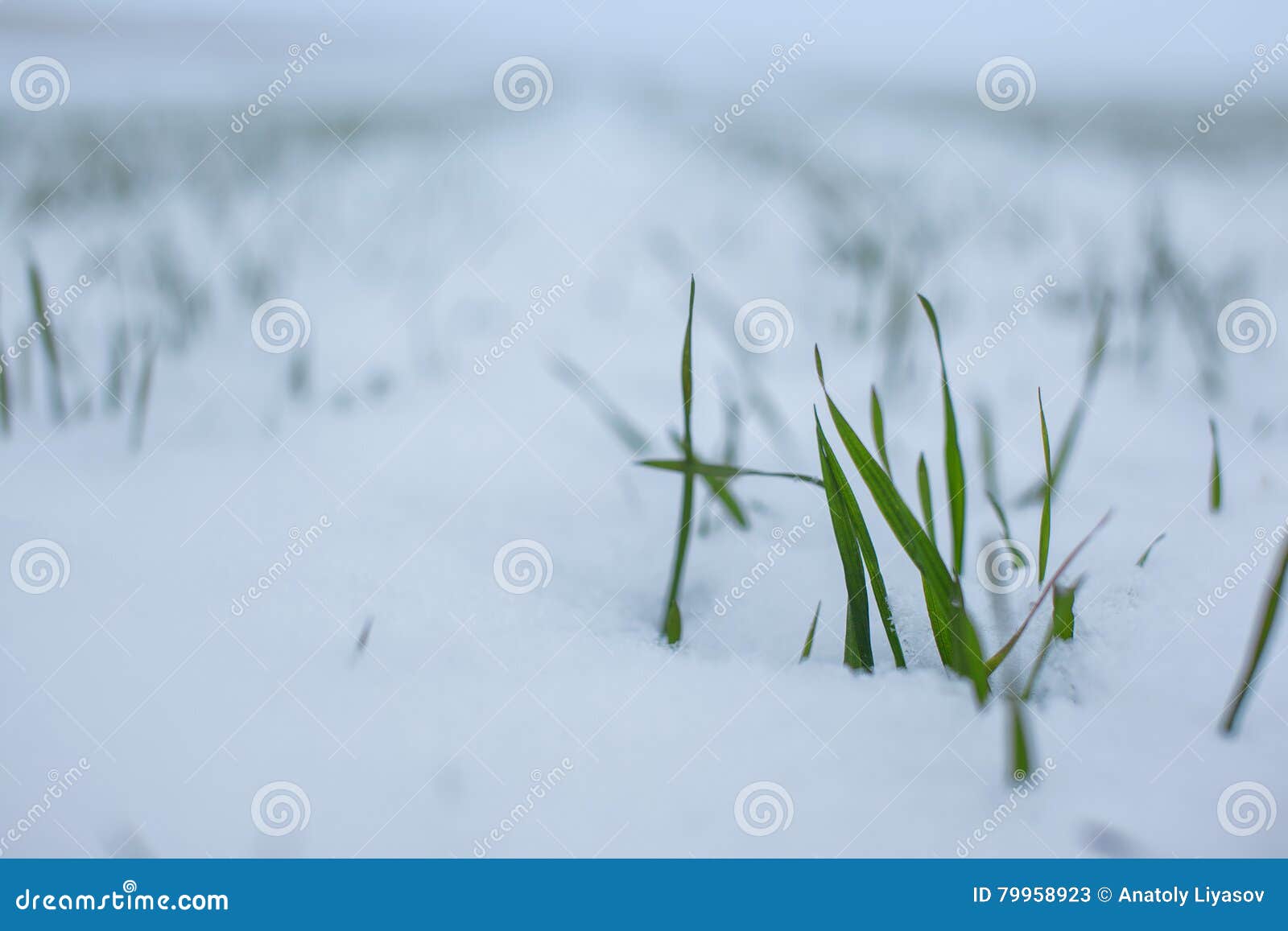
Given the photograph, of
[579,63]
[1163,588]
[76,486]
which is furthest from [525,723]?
[579,63]

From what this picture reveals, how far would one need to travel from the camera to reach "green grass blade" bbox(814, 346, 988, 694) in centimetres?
63

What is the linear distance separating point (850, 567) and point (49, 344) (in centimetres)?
110

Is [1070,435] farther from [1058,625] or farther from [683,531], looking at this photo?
[683,531]

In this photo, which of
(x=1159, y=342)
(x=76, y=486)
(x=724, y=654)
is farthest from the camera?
(x=1159, y=342)

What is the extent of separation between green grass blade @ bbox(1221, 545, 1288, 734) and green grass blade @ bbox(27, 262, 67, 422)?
4.33 feet

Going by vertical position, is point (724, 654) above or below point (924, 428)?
below

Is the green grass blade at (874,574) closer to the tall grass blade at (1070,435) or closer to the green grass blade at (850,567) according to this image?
the green grass blade at (850,567)

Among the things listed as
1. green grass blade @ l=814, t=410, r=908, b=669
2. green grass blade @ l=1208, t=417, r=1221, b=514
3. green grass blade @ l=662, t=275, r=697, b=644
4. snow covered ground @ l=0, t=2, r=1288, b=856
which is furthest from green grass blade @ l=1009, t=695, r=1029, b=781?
green grass blade @ l=1208, t=417, r=1221, b=514

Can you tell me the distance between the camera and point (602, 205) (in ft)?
6.80

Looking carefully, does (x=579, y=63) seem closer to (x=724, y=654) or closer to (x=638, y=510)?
(x=638, y=510)

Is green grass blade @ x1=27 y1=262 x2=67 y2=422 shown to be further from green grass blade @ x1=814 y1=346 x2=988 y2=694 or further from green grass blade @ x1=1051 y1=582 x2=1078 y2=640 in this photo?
green grass blade @ x1=1051 y1=582 x2=1078 y2=640

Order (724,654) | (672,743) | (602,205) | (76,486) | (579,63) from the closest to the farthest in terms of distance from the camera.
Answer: (672,743)
(724,654)
(76,486)
(602,205)
(579,63)

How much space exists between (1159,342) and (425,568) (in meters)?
1.33

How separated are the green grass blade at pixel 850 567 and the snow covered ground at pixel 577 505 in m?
0.02
